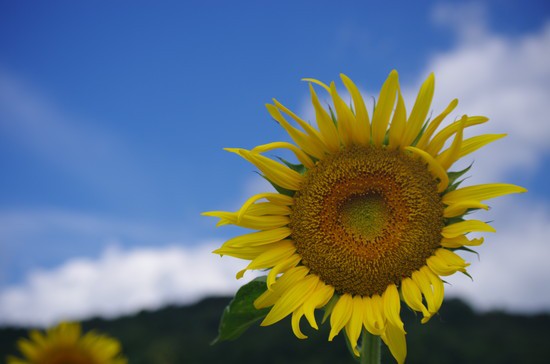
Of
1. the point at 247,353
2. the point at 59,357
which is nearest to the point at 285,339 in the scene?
the point at 247,353

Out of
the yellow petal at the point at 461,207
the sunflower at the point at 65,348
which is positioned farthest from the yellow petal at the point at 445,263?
the sunflower at the point at 65,348

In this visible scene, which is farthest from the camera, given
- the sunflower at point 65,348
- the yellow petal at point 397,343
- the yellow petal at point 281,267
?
the sunflower at point 65,348

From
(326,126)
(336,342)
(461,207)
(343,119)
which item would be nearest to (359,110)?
(343,119)

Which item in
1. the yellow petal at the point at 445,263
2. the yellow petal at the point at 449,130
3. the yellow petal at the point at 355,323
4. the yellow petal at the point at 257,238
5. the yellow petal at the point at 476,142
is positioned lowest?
the yellow petal at the point at 355,323

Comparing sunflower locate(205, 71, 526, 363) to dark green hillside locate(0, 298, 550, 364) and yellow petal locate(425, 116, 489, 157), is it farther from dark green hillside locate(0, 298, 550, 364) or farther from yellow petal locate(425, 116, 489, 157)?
dark green hillside locate(0, 298, 550, 364)

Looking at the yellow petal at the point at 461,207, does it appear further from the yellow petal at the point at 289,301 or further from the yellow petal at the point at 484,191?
the yellow petal at the point at 289,301

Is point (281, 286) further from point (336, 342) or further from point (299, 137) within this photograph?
point (336, 342)

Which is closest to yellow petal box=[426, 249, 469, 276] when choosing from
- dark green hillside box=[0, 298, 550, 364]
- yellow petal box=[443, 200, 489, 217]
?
yellow petal box=[443, 200, 489, 217]
